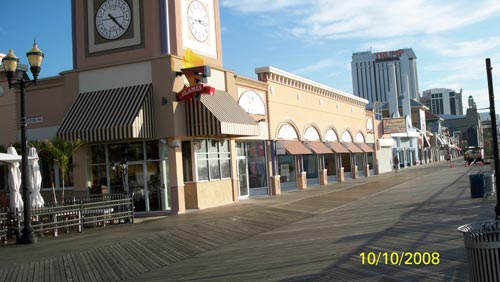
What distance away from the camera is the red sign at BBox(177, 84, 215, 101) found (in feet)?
62.3

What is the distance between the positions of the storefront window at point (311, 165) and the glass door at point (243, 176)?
31.6ft

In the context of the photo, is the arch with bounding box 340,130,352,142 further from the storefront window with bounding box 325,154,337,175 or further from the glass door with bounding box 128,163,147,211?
the glass door with bounding box 128,163,147,211

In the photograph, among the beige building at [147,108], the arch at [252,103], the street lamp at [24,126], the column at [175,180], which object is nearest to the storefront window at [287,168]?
the arch at [252,103]

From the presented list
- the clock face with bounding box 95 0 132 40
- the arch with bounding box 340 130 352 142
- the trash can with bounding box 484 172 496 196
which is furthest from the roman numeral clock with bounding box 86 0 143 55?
the arch with bounding box 340 130 352 142

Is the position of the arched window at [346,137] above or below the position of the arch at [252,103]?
below

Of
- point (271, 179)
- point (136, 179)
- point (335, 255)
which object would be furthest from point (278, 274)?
point (271, 179)

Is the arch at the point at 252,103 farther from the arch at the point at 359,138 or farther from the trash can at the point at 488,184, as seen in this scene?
the arch at the point at 359,138

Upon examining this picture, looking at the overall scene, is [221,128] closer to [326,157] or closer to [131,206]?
[131,206]

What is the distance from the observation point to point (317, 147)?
34.2m

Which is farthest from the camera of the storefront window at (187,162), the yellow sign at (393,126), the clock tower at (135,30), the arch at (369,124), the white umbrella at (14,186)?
the yellow sign at (393,126)

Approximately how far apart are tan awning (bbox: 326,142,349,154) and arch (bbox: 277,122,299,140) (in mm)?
5972

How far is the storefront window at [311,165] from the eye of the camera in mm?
35469

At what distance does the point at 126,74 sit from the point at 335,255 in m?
13.3

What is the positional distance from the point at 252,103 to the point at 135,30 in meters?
7.96
